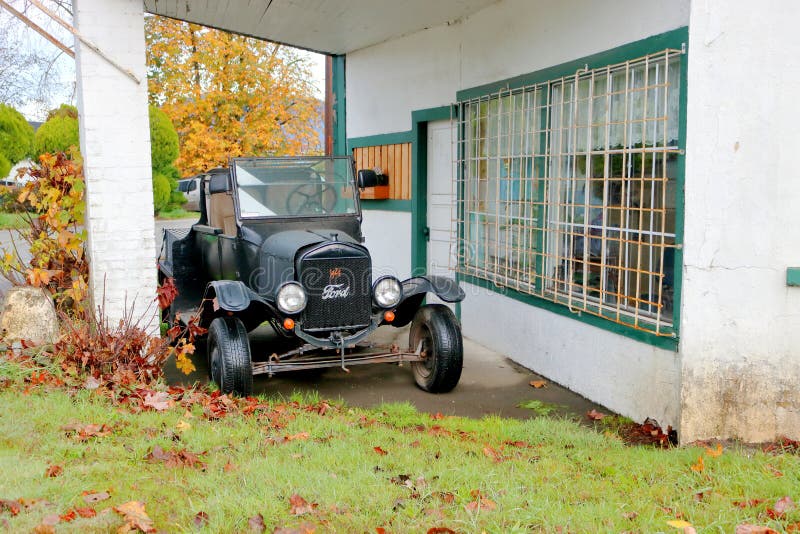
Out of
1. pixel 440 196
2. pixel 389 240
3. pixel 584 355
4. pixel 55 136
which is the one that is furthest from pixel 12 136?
pixel 584 355

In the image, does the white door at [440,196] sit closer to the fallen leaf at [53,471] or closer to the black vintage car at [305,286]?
the black vintage car at [305,286]

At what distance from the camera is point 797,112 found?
4441mm

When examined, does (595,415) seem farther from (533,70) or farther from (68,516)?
(68,516)

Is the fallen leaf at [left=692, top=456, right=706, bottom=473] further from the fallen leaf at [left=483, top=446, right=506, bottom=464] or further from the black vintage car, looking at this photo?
the black vintage car

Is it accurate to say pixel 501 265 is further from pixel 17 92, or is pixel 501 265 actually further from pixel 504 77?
pixel 17 92

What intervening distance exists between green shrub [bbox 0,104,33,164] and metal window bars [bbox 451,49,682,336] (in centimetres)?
1835

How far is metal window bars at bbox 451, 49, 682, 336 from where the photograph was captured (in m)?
4.98

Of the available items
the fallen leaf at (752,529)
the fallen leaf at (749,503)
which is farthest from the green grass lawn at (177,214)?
the fallen leaf at (752,529)

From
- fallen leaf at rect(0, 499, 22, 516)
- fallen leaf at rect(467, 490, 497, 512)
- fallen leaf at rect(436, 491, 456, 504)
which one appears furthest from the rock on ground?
fallen leaf at rect(467, 490, 497, 512)

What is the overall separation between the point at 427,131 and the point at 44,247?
14.3ft

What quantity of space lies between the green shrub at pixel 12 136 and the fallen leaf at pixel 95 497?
20.8 metres

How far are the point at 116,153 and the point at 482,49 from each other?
3570 mm

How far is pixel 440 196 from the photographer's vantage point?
28.2 feet

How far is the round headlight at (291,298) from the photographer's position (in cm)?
558
